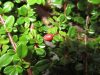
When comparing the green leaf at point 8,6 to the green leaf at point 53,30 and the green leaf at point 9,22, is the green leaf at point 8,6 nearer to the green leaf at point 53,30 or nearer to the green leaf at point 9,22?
the green leaf at point 9,22

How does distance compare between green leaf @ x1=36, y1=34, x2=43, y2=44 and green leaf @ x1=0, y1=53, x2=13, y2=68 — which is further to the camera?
green leaf @ x1=36, y1=34, x2=43, y2=44

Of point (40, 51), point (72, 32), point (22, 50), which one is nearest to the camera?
point (22, 50)

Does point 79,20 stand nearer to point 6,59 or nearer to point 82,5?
point 82,5

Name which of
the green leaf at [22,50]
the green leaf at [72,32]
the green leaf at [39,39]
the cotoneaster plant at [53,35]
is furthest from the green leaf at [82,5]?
the green leaf at [22,50]

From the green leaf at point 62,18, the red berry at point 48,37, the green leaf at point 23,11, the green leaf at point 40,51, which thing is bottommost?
the green leaf at point 40,51

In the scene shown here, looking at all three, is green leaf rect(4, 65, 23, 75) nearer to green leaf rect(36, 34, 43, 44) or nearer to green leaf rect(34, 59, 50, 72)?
green leaf rect(34, 59, 50, 72)

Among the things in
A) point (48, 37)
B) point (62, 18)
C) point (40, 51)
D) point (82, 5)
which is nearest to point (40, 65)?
point (40, 51)

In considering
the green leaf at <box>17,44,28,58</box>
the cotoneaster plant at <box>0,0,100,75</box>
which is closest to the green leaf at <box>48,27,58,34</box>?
the cotoneaster plant at <box>0,0,100,75</box>

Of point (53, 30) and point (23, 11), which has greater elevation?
point (23, 11)

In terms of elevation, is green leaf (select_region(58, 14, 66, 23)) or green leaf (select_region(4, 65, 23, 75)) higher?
green leaf (select_region(58, 14, 66, 23))
